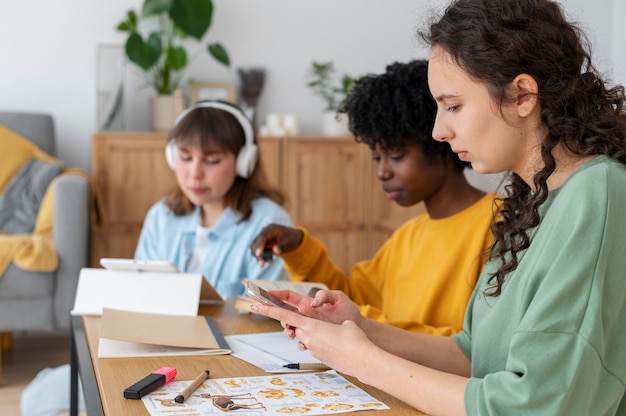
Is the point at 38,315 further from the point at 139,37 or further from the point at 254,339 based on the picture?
the point at 254,339

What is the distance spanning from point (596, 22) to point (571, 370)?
455 cm

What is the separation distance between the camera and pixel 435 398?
86 centimetres

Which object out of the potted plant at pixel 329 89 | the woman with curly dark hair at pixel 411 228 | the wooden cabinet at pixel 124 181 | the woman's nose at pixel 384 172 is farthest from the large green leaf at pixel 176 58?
the woman's nose at pixel 384 172

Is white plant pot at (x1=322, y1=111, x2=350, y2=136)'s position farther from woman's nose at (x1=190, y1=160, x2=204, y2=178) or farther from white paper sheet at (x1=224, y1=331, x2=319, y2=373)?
white paper sheet at (x1=224, y1=331, x2=319, y2=373)

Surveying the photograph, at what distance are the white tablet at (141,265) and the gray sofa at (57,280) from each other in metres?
1.69

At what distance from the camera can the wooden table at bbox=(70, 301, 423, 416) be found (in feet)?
3.09

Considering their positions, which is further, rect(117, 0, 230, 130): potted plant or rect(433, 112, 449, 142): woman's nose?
rect(117, 0, 230, 130): potted plant

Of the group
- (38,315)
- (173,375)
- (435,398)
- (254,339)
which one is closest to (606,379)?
Result: (435,398)

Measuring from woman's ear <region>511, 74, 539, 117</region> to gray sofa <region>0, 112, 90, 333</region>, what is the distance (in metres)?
2.61

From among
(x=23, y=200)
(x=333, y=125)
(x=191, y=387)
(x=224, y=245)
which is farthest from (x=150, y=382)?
(x=333, y=125)

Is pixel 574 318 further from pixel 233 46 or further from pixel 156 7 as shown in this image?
pixel 233 46

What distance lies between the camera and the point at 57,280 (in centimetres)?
321

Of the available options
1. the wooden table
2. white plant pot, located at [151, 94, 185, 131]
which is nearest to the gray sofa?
white plant pot, located at [151, 94, 185, 131]

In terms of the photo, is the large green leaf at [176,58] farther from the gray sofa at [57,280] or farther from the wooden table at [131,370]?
the wooden table at [131,370]
